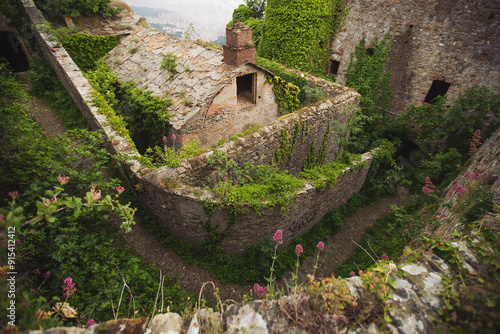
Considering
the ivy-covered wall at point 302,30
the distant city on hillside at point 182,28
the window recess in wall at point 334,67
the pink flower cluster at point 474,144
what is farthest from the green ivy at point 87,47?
the pink flower cluster at point 474,144

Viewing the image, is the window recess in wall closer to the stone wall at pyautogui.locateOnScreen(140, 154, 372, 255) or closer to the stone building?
the stone building

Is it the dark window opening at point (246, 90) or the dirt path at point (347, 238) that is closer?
the dirt path at point (347, 238)

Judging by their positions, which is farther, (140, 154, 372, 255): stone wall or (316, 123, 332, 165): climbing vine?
(316, 123, 332, 165): climbing vine

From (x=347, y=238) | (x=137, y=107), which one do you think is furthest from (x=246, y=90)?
(x=347, y=238)

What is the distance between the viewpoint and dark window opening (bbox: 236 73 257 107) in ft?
28.8

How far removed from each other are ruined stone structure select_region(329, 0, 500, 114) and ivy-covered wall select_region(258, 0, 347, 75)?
83cm

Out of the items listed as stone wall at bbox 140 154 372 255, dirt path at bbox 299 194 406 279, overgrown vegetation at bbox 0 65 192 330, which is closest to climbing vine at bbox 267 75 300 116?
stone wall at bbox 140 154 372 255

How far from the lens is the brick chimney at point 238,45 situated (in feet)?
24.7

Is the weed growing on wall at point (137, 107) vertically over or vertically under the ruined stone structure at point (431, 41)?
under

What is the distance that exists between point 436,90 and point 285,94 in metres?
7.47

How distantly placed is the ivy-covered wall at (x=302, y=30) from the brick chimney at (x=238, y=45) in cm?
525

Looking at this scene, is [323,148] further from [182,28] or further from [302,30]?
[182,28]

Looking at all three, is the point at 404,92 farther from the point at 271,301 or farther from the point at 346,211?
the point at 271,301

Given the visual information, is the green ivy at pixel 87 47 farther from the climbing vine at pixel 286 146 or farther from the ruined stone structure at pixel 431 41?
the ruined stone structure at pixel 431 41
